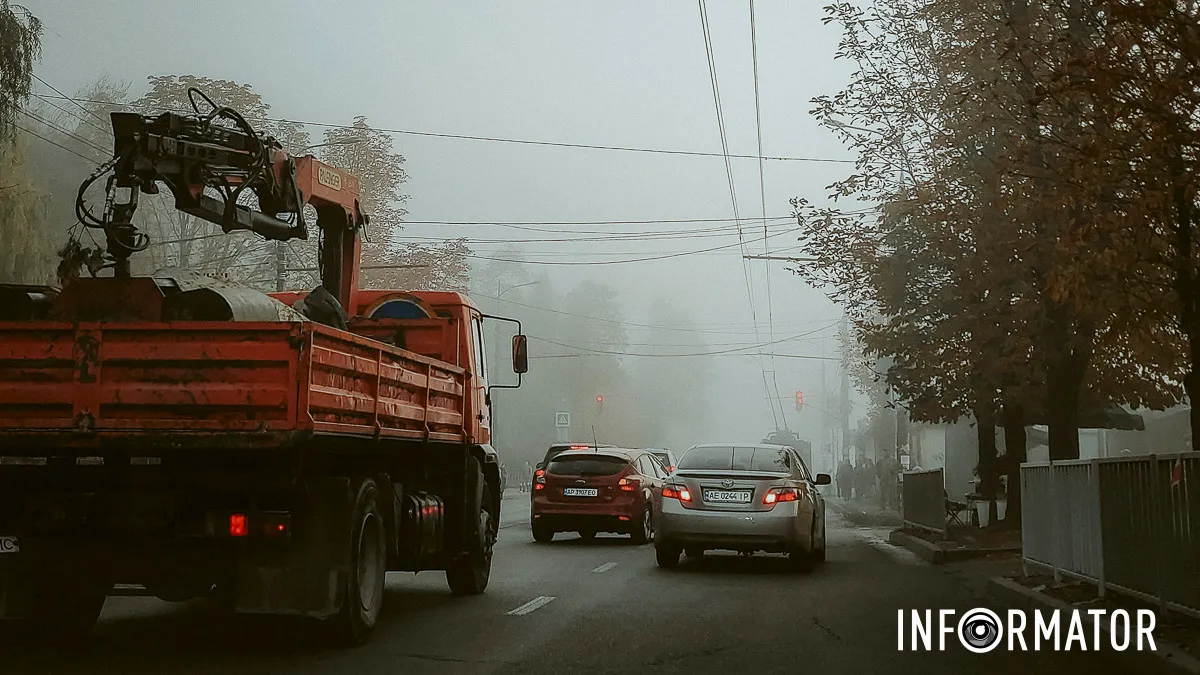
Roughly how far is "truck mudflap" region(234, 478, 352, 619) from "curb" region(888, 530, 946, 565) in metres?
12.5

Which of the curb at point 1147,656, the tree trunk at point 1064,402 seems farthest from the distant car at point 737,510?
the tree trunk at point 1064,402

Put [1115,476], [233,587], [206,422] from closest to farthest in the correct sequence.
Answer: [206,422] → [233,587] → [1115,476]

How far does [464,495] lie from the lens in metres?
12.1

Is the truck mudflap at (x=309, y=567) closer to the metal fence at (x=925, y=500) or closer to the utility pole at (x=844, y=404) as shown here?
the metal fence at (x=925, y=500)

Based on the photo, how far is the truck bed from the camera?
7.77m

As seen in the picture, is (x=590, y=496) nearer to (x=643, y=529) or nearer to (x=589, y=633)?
(x=643, y=529)

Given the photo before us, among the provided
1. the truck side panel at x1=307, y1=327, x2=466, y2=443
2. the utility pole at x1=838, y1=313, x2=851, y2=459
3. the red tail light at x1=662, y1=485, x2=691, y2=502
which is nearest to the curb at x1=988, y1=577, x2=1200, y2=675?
the red tail light at x1=662, y1=485, x2=691, y2=502

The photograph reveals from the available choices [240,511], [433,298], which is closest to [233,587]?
[240,511]

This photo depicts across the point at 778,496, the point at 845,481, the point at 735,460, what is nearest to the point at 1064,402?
the point at 735,460

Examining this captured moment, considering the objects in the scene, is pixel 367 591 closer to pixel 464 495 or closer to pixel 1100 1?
pixel 464 495

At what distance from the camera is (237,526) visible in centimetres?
816

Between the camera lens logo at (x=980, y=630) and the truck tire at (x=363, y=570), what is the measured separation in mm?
4284

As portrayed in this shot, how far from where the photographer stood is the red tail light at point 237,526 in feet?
26.7

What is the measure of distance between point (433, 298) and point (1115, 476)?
6.45 metres
